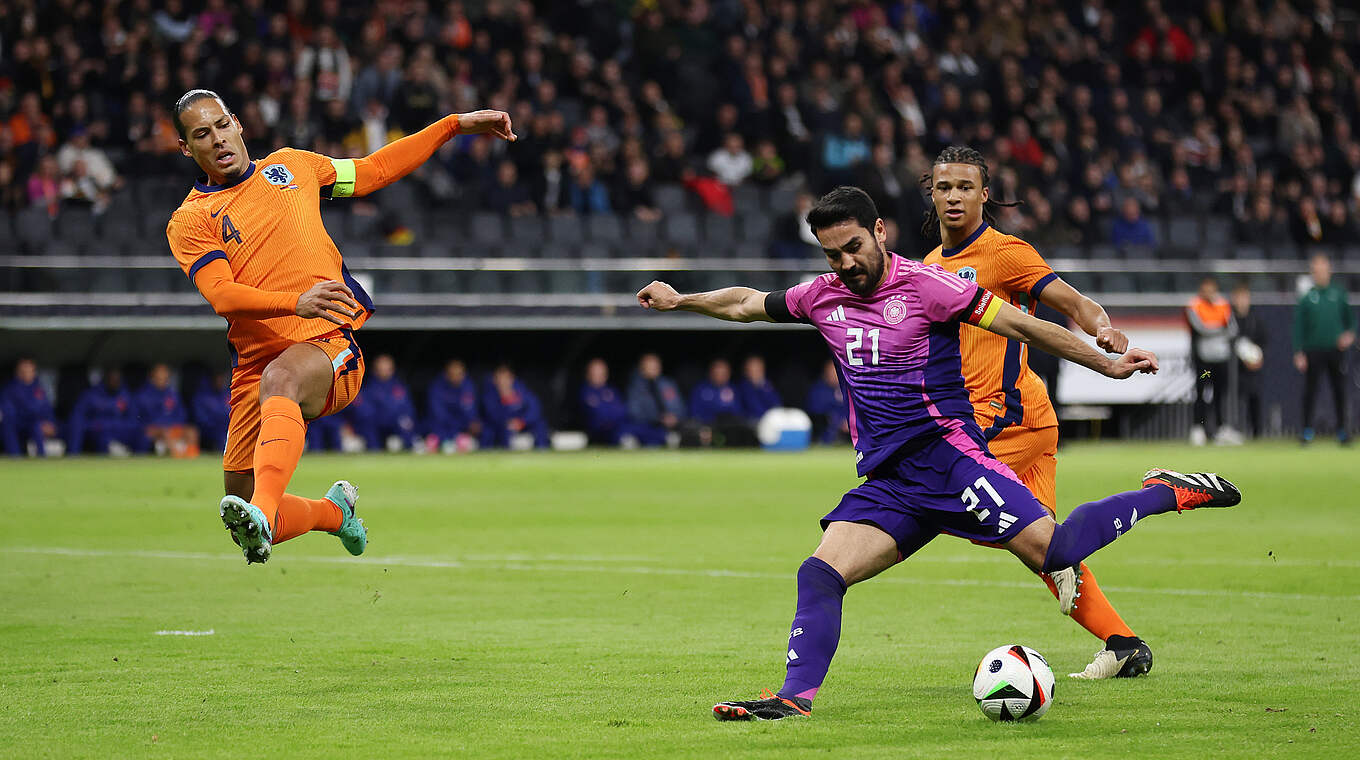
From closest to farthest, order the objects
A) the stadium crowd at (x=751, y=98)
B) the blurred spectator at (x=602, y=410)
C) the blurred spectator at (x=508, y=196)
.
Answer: the stadium crowd at (x=751, y=98), the blurred spectator at (x=508, y=196), the blurred spectator at (x=602, y=410)

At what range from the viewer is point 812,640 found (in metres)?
5.79

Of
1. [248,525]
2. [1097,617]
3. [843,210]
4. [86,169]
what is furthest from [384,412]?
[843,210]

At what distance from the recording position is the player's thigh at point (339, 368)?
744 centimetres

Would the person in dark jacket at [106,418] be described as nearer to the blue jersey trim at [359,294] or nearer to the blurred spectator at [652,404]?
the blurred spectator at [652,404]

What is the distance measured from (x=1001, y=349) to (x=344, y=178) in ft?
9.75

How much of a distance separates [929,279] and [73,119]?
1810 cm

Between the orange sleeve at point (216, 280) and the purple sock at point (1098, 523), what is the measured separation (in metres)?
3.03

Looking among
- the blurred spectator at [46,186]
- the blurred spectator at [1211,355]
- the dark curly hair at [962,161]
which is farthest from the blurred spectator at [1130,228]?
the dark curly hair at [962,161]

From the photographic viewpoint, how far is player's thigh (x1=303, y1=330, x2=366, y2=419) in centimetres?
744

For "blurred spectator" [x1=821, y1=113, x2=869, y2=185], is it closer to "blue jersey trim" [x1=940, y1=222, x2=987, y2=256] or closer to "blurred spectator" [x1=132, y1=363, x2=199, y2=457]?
"blurred spectator" [x1=132, y1=363, x2=199, y2=457]

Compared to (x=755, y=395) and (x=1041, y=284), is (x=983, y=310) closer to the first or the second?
(x=1041, y=284)

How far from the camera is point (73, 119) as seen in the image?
21891 mm

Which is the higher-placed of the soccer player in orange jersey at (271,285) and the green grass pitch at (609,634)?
the soccer player in orange jersey at (271,285)

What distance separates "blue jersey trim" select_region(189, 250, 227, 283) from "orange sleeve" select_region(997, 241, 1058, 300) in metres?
3.15
